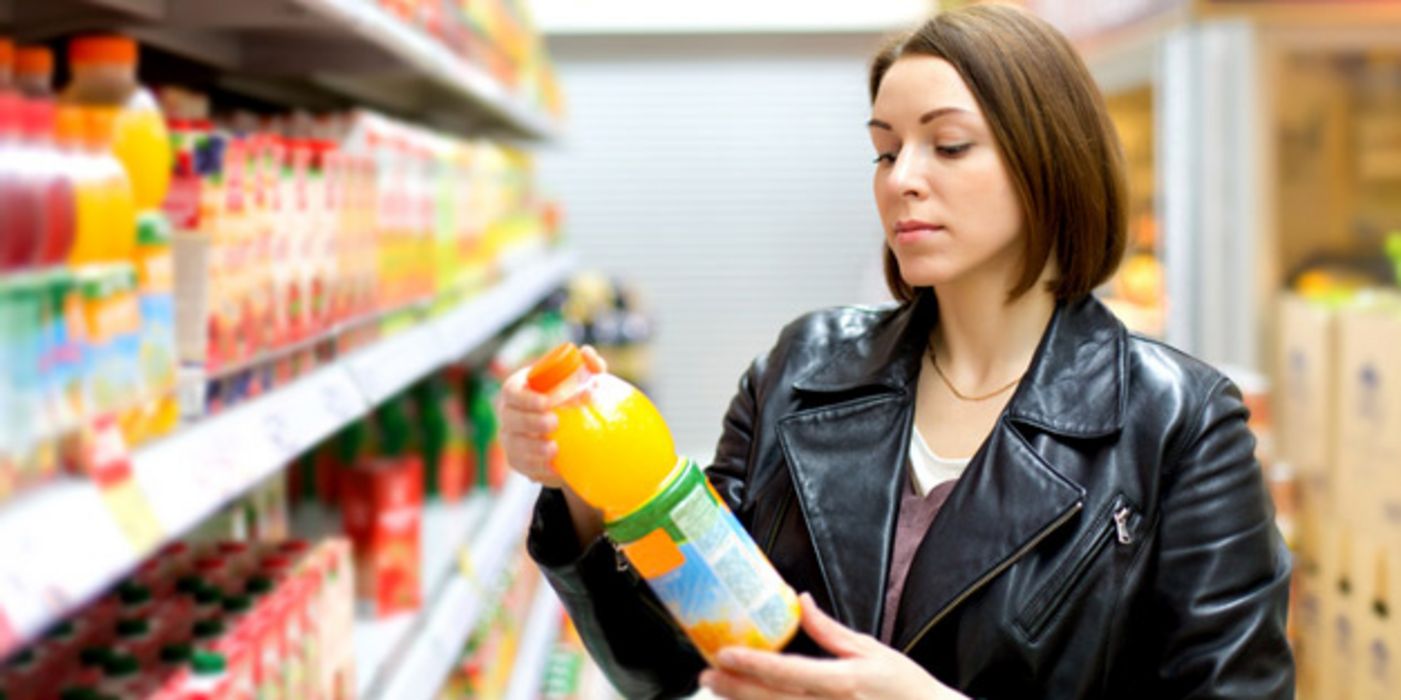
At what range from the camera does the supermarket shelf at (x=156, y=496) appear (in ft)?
2.94

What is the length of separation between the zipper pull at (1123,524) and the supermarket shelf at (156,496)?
33.6 inches

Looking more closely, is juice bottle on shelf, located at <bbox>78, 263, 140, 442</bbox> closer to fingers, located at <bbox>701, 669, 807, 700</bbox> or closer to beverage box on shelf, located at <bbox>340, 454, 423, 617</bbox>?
fingers, located at <bbox>701, 669, 807, 700</bbox>

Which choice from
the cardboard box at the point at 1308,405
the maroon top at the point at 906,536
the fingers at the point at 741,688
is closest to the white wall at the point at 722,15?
the cardboard box at the point at 1308,405

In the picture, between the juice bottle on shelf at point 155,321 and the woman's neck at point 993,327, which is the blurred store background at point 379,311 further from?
the woman's neck at point 993,327

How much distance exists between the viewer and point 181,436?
52.7 inches

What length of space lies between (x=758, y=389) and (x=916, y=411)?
0.65 feet

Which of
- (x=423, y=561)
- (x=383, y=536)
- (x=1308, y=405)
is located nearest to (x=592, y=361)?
(x=383, y=536)

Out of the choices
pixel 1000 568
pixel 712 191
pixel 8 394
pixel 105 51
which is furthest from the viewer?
pixel 712 191

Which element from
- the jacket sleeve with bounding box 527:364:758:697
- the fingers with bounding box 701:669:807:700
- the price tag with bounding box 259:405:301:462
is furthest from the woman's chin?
the price tag with bounding box 259:405:301:462

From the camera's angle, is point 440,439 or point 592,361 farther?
point 440,439

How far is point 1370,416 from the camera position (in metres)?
3.23

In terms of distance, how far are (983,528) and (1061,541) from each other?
8 cm

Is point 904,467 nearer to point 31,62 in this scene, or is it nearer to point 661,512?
point 661,512

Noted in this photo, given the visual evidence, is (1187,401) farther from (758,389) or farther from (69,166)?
(69,166)
